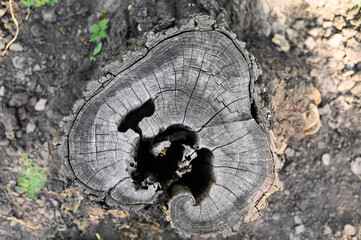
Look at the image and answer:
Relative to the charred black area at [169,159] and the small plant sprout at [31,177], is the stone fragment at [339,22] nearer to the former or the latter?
the charred black area at [169,159]

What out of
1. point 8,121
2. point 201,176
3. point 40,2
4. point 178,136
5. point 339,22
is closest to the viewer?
point 178,136

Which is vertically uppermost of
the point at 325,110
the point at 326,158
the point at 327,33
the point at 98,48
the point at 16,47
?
the point at 16,47

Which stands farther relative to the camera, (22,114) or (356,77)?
(356,77)

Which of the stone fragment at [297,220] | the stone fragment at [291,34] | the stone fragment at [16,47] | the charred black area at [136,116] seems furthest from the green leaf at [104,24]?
the stone fragment at [297,220]

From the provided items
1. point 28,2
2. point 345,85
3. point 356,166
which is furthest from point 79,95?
point 356,166

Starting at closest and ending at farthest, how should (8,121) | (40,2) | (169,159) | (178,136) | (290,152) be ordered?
(178,136)
(169,159)
(8,121)
(40,2)
(290,152)

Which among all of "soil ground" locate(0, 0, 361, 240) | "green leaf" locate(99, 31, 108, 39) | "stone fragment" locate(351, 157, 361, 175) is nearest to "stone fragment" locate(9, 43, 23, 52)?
"soil ground" locate(0, 0, 361, 240)

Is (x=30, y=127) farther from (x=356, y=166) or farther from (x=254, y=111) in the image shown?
(x=356, y=166)
